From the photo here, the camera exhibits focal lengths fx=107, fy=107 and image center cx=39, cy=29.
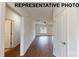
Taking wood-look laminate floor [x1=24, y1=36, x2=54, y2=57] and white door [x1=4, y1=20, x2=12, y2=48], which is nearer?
wood-look laminate floor [x1=24, y1=36, x2=54, y2=57]

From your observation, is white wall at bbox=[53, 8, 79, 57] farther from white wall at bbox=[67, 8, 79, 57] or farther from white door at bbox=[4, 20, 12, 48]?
white door at bbox=[4, 20, 12, 48]

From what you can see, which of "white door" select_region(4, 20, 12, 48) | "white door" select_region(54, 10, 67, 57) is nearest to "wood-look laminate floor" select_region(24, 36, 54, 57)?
"white door" select_region(54, 10, 67, 57)

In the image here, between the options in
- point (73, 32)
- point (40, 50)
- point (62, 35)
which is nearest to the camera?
point (73, 32)

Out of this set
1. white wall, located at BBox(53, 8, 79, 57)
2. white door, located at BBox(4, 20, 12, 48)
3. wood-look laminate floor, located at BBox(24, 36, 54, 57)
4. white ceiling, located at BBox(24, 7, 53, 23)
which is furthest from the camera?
white door, located at BBox(4, 20, 12, 48)

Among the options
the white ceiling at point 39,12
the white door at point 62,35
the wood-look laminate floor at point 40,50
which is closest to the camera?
the white door at point 62,35

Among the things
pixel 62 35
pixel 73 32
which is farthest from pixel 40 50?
pixel 73 32

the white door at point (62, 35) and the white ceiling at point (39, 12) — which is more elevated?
the white ceiling at point (39, 12)

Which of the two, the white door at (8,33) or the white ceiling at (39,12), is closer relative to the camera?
the white ceiling at (39,12)

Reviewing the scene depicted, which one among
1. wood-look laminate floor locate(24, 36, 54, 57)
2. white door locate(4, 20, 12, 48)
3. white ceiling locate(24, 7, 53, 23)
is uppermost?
white ceiling locate(24, 7, 53, 23)

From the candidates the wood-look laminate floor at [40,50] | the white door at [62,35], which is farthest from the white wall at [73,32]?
the wood-look laminate floor at [40,50]

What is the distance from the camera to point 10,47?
5.40 metres

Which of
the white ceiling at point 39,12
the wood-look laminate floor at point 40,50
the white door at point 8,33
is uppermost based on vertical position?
the white ceiling at point 39,12

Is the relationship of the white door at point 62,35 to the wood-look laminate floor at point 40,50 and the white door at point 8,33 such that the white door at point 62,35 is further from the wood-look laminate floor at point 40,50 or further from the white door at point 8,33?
the white door at point 8,33

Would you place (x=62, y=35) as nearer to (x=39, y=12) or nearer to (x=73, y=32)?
(x=73, y=32)
